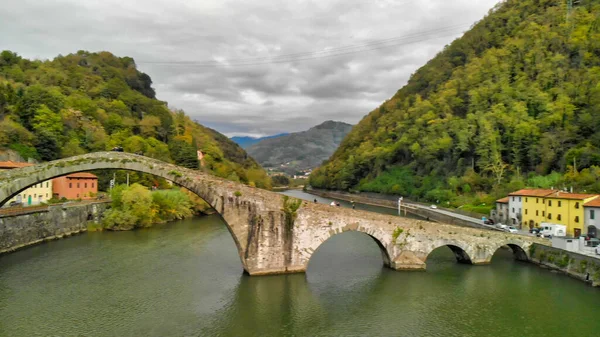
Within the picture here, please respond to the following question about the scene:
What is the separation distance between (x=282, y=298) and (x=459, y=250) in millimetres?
Result: 12701

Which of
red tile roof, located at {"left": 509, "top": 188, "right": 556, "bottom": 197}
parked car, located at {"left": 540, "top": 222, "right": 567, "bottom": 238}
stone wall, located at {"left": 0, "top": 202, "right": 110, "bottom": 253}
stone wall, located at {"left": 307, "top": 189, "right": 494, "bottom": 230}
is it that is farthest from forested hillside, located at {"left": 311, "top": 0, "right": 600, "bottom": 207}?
stone wall, located at {"left": 0, "top": 202, "right": 110, "bottom": 253}

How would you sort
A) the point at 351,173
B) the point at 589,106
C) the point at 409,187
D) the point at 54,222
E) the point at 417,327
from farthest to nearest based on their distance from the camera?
the point at 351,173 → the point at 409,187 → the point at 589,106 → the point at 54,222 → the point at 417,327

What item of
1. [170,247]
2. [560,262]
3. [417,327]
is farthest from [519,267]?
[170,247]

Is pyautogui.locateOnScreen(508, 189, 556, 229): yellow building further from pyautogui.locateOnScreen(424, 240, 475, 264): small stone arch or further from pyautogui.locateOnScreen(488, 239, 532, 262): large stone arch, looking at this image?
pyautogui.locateOnScreen(424, 240, 475, 264): small stone arch

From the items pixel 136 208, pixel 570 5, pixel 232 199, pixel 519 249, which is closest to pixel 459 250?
pixel 519 249

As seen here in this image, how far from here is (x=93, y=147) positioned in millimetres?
55750

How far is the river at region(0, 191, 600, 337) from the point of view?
635 inches

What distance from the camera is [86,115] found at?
6328cm

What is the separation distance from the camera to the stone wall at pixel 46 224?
28.5 meters

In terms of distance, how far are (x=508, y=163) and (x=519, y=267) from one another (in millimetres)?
36628

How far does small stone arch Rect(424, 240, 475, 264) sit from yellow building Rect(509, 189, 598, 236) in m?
10.2

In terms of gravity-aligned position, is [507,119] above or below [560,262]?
above

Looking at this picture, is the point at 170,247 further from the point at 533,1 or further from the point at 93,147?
the point at 533,1

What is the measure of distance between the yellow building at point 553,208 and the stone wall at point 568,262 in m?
6.16
